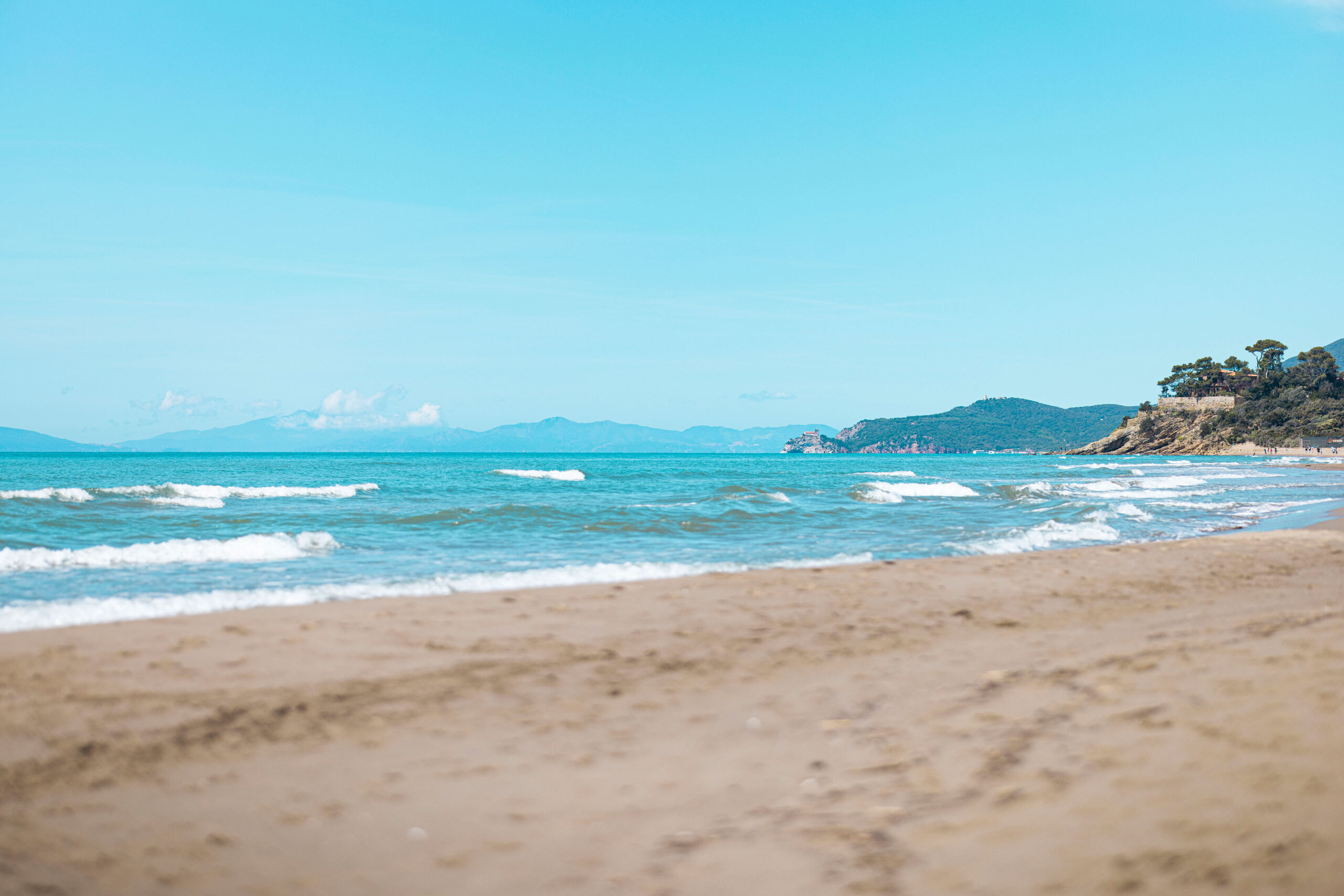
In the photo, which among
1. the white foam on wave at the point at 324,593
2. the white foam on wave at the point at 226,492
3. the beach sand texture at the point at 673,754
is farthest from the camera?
the white foam on wave at the point at 226,492

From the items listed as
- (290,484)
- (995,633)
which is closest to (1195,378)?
(290,484)

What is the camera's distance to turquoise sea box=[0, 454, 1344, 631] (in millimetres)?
10312

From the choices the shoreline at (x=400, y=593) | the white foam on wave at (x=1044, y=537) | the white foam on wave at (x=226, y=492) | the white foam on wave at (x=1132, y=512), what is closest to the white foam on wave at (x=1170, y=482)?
the white foam on wave at (x=1132, y=512)

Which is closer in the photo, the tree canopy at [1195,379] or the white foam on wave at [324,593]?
the white foam on wave at [324,593]

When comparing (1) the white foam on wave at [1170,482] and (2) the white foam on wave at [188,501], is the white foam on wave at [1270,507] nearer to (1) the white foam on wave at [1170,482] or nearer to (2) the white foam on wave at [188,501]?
(1) the white foam on wave at [1170,482]

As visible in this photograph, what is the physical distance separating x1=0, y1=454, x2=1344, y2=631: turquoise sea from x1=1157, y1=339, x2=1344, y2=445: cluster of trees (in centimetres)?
8234

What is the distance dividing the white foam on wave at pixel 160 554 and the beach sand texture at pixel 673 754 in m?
5.55

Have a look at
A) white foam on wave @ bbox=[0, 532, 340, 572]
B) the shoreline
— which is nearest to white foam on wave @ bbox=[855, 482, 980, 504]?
the shoreline

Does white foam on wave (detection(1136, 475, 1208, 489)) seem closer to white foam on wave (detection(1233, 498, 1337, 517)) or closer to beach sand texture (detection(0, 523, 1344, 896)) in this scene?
white foam on wave (detection(1233, 498, 1337, 517))

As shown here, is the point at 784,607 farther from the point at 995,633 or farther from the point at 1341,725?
the point at 1341,725

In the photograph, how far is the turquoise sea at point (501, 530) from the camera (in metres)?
10.3

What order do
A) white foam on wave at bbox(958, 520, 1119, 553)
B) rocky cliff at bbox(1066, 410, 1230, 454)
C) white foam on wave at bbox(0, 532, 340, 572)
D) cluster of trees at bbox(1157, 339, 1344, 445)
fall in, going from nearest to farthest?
white foam on wave at bbox(0, 532, 340, 572) < white foam on wave at bbox(958, 520, 1119, 553) < cluster of trees at bbox(1157, 339, 1344, 445) < rocky cliff at bbox(1066, 410, 1230, 454)

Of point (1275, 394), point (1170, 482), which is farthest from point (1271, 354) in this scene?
point (1170, 482)

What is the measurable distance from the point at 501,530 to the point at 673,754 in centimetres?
1382
